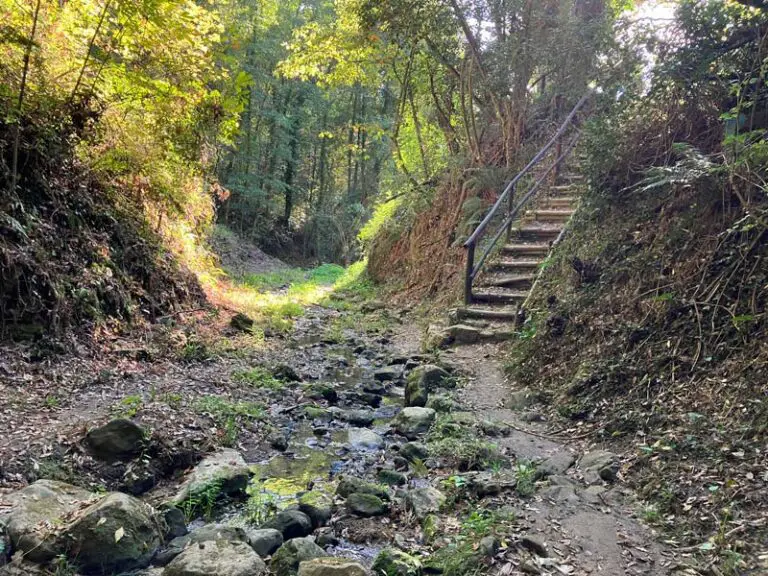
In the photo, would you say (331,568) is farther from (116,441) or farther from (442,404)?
(442,404)

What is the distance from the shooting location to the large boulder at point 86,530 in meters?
3.09

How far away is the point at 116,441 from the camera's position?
14.2ft

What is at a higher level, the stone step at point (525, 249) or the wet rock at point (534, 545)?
the stone step at point (525, 249)

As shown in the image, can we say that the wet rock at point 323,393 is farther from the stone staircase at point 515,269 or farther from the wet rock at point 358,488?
the wet rock at point 358,488

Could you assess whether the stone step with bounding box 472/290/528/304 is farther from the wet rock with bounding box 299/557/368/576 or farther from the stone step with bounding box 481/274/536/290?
the wet rock with bounding box 299/557/368/576

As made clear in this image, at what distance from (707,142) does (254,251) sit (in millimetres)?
21104

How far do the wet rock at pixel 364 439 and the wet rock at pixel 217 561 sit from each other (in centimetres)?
205

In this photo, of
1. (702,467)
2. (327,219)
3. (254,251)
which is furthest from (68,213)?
(327,219)

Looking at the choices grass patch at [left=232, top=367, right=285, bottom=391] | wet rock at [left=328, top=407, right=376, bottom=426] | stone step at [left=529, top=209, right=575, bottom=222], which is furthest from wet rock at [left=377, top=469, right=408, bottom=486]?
stone step at [left=529, top=209, right=575, bottom=222]

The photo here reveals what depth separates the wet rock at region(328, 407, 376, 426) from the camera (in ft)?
19.3

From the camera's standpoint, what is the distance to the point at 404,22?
11.0 m

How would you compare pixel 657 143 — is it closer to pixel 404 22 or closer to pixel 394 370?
pixel 394 370

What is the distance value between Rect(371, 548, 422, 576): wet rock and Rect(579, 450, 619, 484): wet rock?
1599 millimetres

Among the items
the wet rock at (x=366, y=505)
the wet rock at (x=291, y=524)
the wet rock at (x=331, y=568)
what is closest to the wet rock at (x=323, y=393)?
the wet rock at (x=366, y=505)
